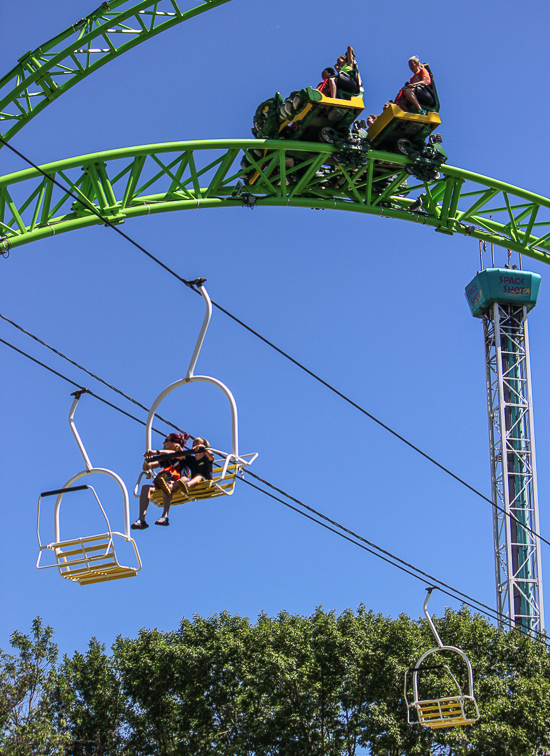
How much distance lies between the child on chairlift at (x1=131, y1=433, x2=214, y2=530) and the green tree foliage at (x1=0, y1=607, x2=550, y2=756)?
15.8 metres

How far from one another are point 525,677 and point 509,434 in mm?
23866

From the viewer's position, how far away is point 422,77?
14594mm

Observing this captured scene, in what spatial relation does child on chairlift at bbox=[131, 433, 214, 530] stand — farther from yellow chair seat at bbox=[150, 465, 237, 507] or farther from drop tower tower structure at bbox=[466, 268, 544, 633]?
drop tower tower structure at bbox=[466, 268, 544, 633]

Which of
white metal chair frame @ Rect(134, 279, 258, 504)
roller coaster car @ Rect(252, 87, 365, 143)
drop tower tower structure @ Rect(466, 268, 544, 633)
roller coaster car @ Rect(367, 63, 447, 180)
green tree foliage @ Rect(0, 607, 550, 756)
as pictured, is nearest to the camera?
white metal chair frame @ Rect(134, 279, 258, 504)

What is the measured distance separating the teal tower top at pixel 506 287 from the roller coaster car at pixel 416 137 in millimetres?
33681

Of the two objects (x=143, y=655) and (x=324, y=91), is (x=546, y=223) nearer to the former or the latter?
(x=324, y=91)

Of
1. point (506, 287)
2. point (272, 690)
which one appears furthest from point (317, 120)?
point (506, 287)

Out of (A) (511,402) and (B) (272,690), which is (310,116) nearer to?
(B) (272,690)

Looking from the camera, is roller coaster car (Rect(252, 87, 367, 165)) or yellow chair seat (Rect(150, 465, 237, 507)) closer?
yellow chair seat (Rect(150, 465, 237, 507))

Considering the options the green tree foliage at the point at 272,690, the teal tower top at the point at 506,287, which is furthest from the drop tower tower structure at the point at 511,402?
the green tree foliage at the point at 272,690

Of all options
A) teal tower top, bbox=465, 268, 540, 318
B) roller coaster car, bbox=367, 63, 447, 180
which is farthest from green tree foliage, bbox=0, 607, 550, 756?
teal tower top, bbox=465, 268, 540, 318

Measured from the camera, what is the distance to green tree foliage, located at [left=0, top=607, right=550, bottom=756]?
2339cm

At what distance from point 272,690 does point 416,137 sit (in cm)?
1585

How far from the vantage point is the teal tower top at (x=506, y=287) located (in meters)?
47.5
